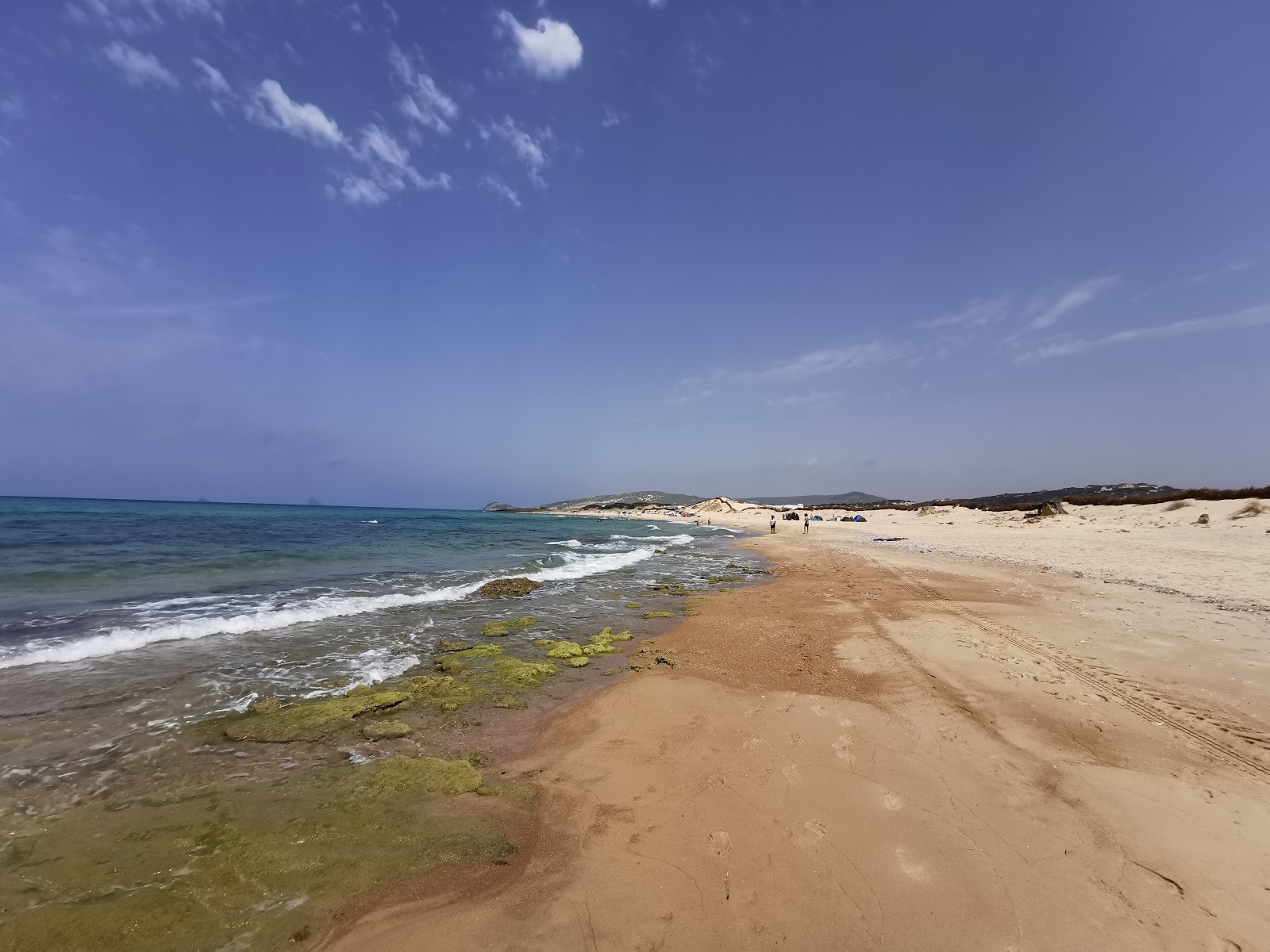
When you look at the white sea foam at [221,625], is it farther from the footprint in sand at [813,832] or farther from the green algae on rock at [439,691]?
the footprint in sand at [813,832]

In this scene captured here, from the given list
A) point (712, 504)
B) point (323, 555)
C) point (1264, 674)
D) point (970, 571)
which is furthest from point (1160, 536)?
point (712, 504)

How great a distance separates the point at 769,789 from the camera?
5258mm

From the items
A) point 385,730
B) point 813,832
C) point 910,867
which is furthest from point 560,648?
point 910,867

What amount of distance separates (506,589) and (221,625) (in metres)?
7.47

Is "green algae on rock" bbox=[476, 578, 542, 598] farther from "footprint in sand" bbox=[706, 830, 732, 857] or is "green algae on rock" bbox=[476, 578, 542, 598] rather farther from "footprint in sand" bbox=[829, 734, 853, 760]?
"footprint in sand" bbox=[706, 830, 732, 857]

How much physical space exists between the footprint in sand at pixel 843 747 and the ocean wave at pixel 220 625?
1217 centimetres

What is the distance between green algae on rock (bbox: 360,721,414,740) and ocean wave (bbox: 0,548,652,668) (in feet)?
21.5

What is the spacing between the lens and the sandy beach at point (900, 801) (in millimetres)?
3586

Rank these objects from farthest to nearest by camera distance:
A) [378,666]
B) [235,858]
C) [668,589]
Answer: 1. [668,589]
2. [378,666]
3. [235,858]

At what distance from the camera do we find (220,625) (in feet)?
37.3

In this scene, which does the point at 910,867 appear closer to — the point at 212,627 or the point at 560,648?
the point at 560,648

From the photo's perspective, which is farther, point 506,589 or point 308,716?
point 506,589

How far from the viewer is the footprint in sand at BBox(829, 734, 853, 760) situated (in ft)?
19.4

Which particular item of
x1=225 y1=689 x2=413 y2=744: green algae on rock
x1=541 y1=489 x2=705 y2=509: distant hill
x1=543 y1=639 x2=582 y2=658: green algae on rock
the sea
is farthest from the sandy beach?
x1=541 y1=489 x2=705 y2=509: distant hill
